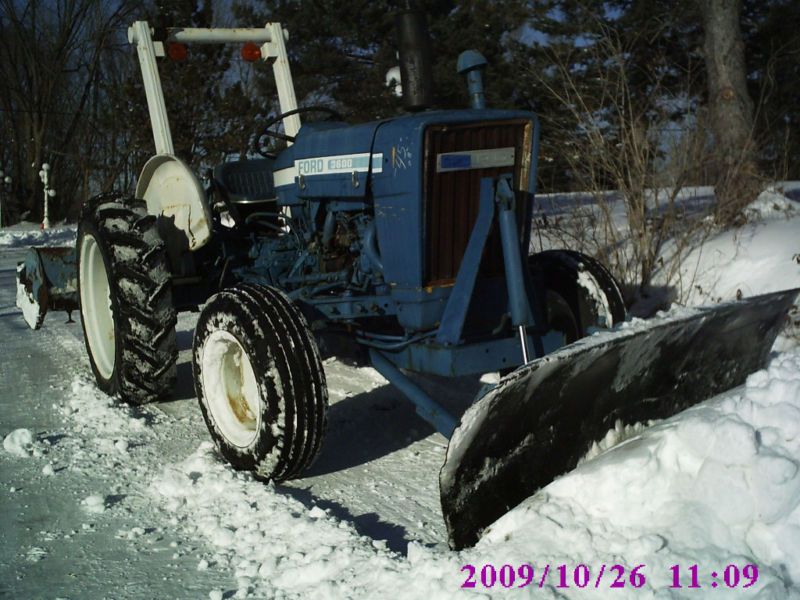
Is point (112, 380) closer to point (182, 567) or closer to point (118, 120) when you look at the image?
point (182, 567)

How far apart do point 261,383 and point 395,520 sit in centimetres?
78

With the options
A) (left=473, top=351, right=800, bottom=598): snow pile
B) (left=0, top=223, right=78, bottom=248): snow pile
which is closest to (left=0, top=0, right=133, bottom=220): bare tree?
(left=0, top=223, right=78, bottom=248): snow pile

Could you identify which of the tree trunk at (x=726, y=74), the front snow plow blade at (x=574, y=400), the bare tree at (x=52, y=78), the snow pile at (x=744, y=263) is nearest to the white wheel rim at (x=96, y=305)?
the front snow plow blade at (x=574, y=400)

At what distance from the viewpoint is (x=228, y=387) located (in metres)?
3.88

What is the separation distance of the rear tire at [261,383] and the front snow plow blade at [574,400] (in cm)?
81

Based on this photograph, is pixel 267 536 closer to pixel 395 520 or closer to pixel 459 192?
pixel 395 520

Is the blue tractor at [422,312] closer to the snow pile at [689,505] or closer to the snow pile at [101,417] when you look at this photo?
the snow pile at [101,417]

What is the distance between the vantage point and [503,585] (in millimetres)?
2482

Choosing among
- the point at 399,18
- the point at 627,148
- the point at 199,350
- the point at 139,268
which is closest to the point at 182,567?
the point at 199,350

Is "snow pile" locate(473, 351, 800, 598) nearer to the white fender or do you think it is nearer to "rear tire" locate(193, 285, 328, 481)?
"rear tire" locate(193, 285, 328, 481)

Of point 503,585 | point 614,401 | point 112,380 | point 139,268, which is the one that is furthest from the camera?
point 112,380

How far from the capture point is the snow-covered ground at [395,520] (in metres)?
2.50

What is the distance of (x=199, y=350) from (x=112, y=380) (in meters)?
1.14

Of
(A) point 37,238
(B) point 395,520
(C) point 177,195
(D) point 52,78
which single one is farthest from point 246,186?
Result: (D) point 52,78
